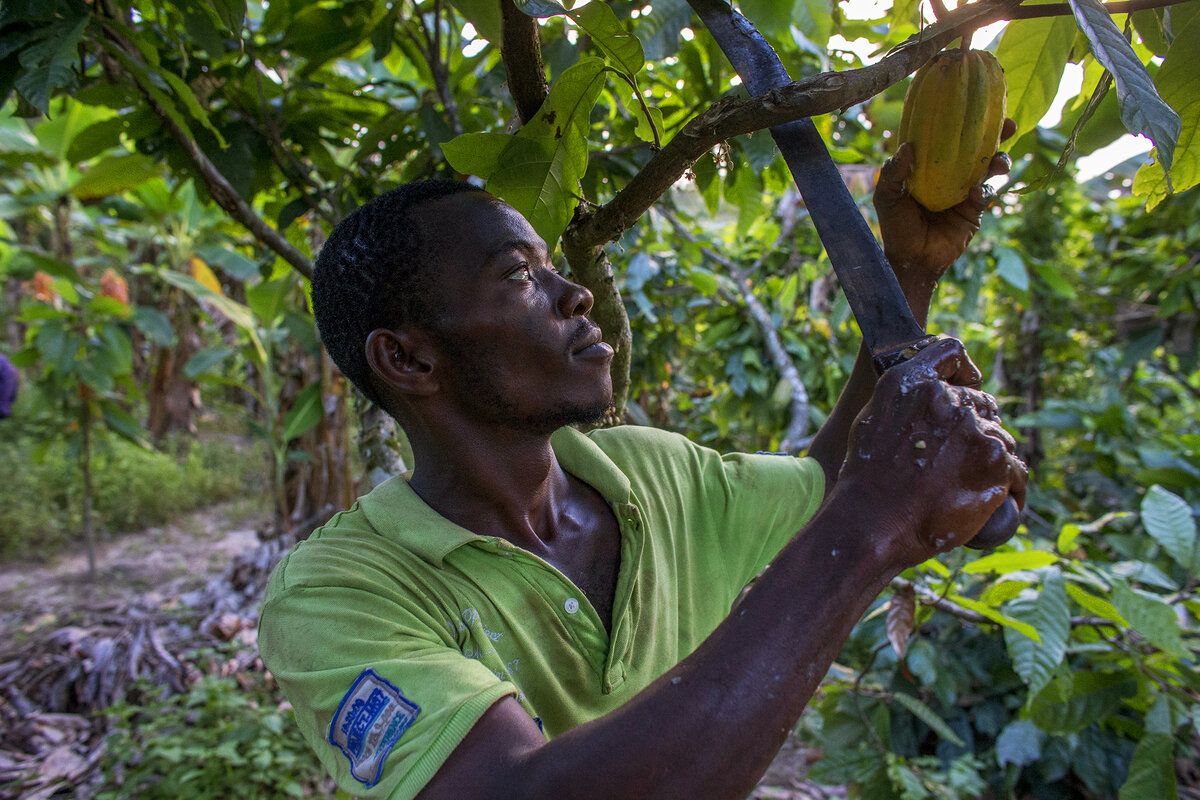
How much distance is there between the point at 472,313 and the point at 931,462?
2.25 feet

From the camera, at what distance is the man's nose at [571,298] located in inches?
47.1

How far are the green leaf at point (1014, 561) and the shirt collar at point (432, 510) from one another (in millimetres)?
976

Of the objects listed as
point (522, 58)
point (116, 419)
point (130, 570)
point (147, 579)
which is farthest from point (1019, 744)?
point (130, 570)

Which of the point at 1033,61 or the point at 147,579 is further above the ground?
the point at 1033,61

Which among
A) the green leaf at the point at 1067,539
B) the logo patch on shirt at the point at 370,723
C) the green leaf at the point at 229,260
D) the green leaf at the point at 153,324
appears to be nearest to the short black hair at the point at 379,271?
the logo patch on shirt at the point at 370,723

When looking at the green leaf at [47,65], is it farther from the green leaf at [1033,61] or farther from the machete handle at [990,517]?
the green leaf at [1033,61]

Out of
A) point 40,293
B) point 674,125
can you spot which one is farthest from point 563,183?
point 40,293

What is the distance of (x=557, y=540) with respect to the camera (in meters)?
1.26

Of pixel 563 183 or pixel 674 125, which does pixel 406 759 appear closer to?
pixel 563 183

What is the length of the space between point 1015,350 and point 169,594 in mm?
5609

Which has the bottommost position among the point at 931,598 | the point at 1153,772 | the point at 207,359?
the point at 1153,772

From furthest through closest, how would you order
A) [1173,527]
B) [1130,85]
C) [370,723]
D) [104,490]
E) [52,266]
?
[104,490]
[52,266]
[1173,527]
[370,723]
[1130,85]

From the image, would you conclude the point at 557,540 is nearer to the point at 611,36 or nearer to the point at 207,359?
the point at 611,36

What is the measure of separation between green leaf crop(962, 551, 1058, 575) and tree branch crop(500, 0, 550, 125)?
4.55 ft
